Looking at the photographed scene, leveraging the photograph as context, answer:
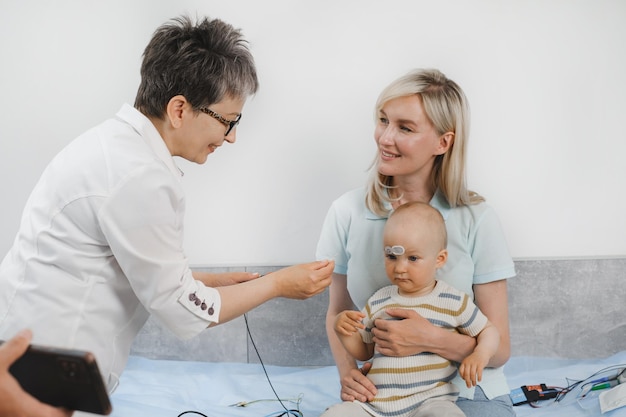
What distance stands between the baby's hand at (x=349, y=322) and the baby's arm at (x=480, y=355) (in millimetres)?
321

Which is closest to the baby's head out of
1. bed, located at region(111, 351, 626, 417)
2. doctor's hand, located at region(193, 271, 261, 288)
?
doctor's hand, located at region(193, 271, 261, 288)

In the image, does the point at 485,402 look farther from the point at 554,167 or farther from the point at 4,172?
the point at 4,172

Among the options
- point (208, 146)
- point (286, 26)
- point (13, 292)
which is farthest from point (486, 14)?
point (13, 292)

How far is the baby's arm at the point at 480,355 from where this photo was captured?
6.40 ft

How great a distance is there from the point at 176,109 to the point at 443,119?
0.85 m

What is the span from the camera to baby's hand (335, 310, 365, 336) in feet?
6.84

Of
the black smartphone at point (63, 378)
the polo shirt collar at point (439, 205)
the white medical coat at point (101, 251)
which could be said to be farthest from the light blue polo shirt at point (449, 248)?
the black smartphone at point (63, 378)

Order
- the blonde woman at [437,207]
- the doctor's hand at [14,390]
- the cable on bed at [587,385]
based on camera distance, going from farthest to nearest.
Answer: the cable on bed at [587,385]
the blonde woman at [437,207]
the doctor's hand at [14,390]

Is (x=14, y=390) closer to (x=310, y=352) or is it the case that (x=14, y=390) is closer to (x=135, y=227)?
(x=135, y=227)

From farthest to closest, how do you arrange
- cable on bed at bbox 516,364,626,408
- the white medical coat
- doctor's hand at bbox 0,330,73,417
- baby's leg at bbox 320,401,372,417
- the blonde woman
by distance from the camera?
cable on bed at bbox 516,364,626,408, the blonde woman, baby's leg at bbox 320,401,372,417, the white medical coat, doctor's hand at bbox 0,330,73,417

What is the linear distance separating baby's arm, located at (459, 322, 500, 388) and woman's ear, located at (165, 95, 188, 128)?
104 cm

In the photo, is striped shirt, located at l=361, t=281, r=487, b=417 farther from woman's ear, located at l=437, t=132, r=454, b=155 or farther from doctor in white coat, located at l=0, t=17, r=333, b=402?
woman's ear, located at l=437, t=132, r=454, b=155

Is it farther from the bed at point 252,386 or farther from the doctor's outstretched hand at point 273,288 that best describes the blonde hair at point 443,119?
the bed at point 252,386

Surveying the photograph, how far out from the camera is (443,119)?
89.1 inches
